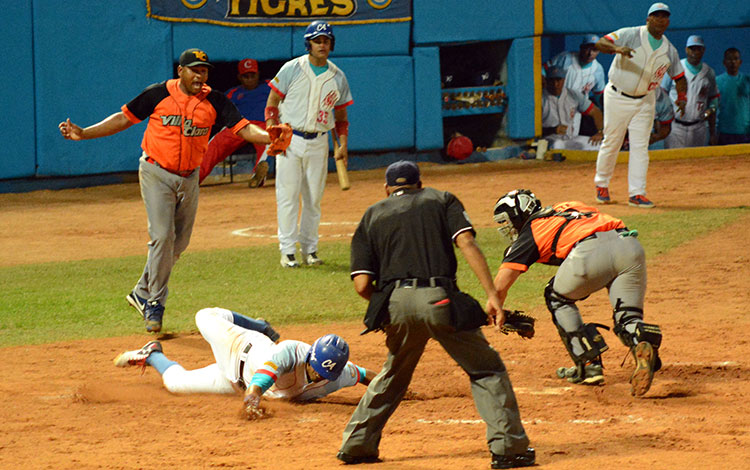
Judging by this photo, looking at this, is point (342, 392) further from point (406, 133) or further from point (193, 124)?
point (406, 133)

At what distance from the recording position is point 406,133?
20594 mm

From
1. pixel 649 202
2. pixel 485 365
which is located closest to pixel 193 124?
pixel 485 365

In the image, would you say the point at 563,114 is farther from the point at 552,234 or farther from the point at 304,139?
the point at 552,234

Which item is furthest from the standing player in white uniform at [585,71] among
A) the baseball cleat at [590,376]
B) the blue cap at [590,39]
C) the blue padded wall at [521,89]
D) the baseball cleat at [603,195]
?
the baseball cleat at [590,376]

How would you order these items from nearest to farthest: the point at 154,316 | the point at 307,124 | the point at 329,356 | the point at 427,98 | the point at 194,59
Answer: the point at 329,356 → the point at 194,59 → the point at 154,316 → the point at 307,124 → the point at 427,98

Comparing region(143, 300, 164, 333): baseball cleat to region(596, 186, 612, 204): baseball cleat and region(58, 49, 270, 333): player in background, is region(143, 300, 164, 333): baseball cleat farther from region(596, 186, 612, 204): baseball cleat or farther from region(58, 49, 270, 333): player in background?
region(596, 186, 612, 204): baseball cleat

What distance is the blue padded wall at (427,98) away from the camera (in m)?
20.4

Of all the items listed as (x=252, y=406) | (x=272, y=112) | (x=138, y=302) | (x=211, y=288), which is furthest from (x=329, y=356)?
(x=272, y=112)

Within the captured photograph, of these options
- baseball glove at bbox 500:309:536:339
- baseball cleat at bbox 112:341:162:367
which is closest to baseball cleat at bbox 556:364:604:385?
baseball glove at bbox 500:309:536:339

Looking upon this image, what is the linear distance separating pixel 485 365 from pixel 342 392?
6.87 ft

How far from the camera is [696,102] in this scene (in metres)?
20.8

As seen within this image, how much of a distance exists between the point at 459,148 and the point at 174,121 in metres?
13.3

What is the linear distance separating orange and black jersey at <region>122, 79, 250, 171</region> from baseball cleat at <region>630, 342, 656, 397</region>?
4.02 meters

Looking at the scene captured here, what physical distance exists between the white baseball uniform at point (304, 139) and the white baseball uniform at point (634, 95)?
14.7 feet
